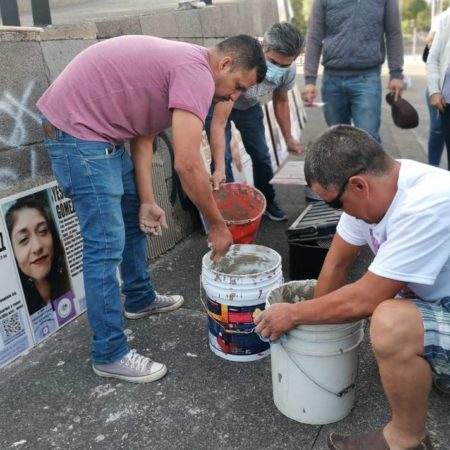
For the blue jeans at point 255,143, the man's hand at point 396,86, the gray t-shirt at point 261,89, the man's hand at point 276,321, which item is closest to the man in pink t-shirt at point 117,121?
the man's hand at point 276,321

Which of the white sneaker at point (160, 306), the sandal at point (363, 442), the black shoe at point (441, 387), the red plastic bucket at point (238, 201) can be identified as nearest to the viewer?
the sandal at point (363, 442)

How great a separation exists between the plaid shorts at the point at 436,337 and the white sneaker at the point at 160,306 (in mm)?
1743

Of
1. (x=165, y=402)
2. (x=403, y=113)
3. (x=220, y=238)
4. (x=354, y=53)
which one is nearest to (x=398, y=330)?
(x=220, y=238)

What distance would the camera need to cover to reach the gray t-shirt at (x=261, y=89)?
3.99m

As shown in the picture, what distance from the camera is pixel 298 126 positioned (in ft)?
24.3

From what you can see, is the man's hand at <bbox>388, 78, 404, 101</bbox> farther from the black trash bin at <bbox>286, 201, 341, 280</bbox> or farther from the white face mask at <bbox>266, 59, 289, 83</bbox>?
the black trash bin at <bbox>286, 201, 341, 280</bbox>

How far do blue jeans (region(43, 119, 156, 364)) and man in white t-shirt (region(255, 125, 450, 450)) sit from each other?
1.00 meters

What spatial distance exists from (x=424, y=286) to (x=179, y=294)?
188 cm

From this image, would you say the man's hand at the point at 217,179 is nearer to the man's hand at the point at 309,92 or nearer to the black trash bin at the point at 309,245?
the black trash bin at the point at 309,245

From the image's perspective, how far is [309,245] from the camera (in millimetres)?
3359

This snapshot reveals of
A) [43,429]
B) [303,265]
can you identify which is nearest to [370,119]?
[303,265]

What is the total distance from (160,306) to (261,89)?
1922mm

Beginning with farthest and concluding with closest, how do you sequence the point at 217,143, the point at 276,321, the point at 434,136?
1. the point at 434,136
2. the point at 217,143
3. the point at 276,321

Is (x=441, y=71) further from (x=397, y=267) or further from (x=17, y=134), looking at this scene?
(x=17, y=134)
